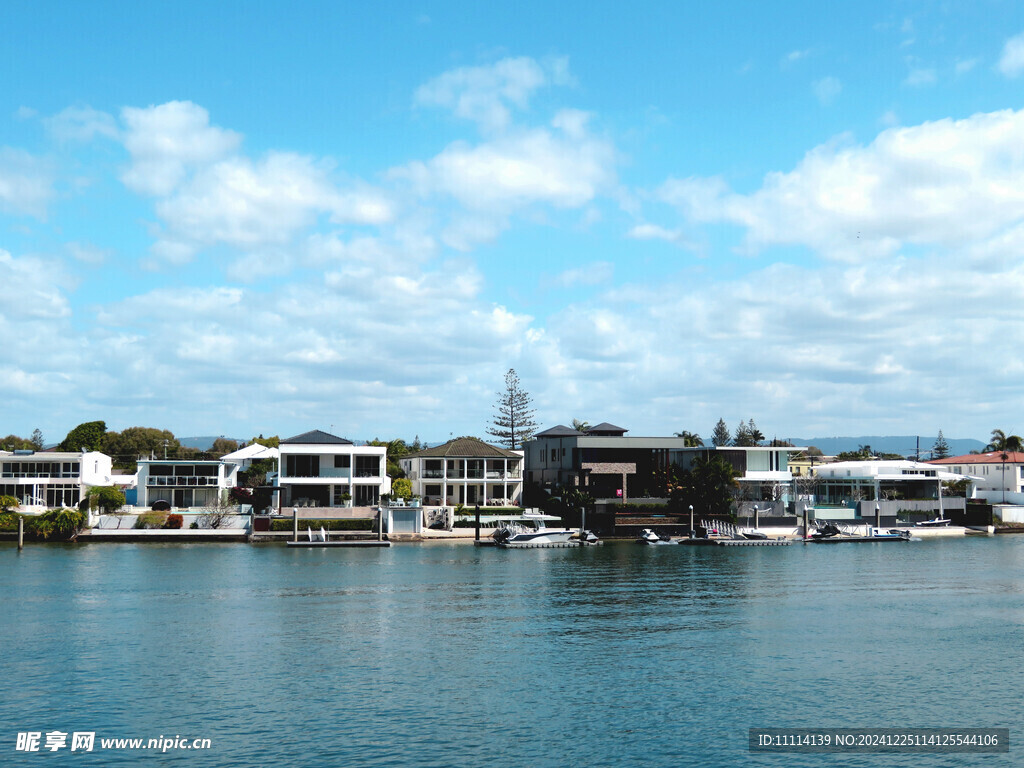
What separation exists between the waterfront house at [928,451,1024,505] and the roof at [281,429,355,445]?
Result: 265 ft

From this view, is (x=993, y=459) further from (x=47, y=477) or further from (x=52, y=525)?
(x=47, y=477)

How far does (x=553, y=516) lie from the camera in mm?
100625

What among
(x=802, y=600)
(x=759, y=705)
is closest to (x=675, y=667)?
(x=759, y=705)

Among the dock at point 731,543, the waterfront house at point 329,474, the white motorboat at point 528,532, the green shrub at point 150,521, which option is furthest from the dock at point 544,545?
the green shrub at point 150,521

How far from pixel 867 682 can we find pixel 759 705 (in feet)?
18.8

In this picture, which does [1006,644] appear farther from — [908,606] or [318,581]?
[318,581]

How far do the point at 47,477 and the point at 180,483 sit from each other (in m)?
13.9

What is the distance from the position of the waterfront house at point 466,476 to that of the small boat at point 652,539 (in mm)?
16111

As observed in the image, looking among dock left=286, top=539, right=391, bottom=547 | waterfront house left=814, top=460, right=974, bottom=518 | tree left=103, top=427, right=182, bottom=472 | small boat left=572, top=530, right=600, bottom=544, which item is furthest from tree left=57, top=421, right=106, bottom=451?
waterfront house left=814, top=460, right=974, bottom=518

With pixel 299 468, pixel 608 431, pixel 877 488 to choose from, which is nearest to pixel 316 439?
pixel 299 468

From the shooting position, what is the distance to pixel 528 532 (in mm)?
89562

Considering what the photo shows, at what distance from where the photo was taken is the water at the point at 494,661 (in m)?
29.2

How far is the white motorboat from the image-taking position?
88.5 meters

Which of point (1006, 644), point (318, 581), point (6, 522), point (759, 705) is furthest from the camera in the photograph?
point (6, 522)
